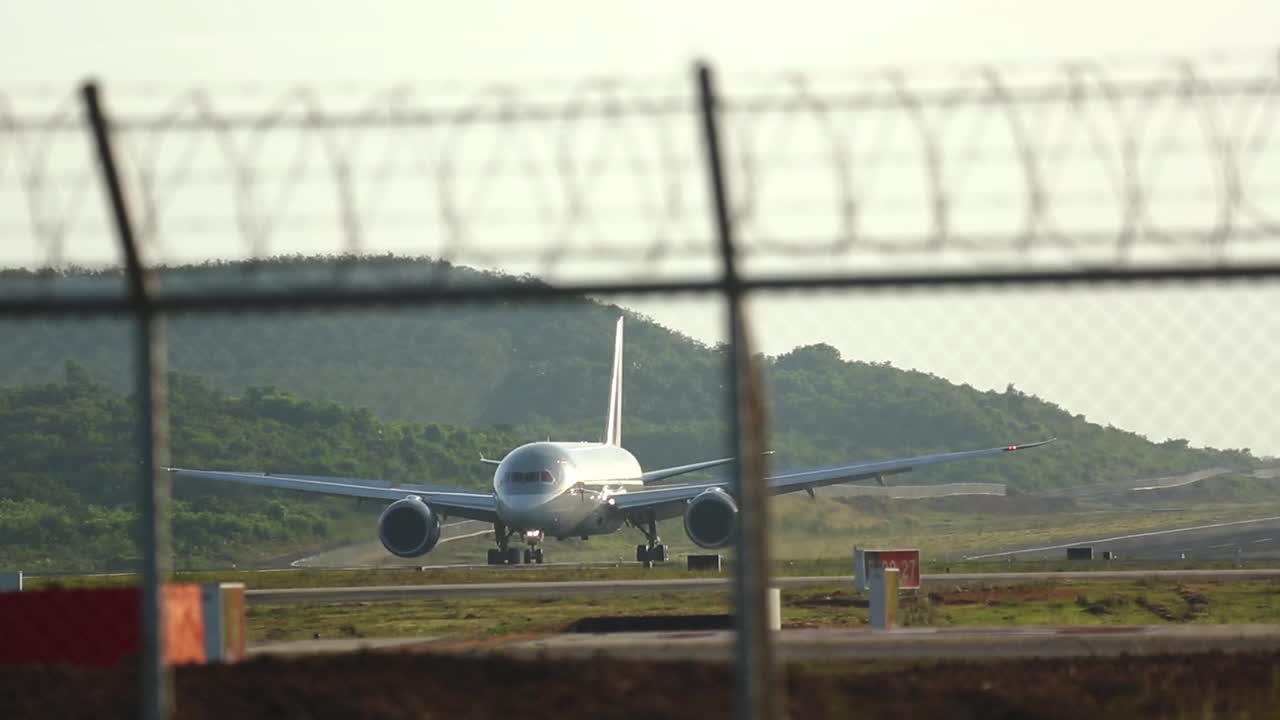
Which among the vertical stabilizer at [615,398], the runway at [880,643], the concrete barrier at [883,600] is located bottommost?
the runway at [880,643]

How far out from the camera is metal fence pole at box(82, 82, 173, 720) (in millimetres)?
12336

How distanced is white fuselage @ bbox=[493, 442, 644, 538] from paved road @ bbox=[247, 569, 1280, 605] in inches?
333

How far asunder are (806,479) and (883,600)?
3044cm

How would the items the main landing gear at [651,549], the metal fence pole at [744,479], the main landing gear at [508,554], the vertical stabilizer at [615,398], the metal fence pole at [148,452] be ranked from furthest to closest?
the vertical stabilizer at [615,398]
the main landing gear at [508,554]
the main landing gear at [651,549]
the metal fence pole at [148,452]
the metal fence pole at [744,479]

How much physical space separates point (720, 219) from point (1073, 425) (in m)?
12.7

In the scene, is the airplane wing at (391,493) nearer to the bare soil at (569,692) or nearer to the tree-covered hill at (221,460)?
the tree-covered hill at (221,460)

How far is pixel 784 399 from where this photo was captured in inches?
1806

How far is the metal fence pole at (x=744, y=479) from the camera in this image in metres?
11.5

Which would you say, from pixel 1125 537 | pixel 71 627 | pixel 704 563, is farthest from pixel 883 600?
pixel 1125 537

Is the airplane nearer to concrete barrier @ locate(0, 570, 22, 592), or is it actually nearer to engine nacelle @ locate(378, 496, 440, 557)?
engine nacelle @ locate(378, 496, 440, 557)

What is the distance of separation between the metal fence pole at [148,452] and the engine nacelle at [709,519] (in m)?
49.4

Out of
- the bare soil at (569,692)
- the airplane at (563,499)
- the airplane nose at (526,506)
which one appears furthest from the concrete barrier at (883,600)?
the airplane nose at (526,506)

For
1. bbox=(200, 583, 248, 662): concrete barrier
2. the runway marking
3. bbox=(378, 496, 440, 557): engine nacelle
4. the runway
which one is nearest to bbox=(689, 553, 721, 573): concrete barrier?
bbox=(378, 496, 440, 557): engine nacelle

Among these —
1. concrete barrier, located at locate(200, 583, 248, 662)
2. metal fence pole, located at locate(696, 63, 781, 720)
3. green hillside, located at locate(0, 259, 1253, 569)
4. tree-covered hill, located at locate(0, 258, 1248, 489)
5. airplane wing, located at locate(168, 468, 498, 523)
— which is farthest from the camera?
tree-covered hill, located at locate(0, 258, 1248, 489)
